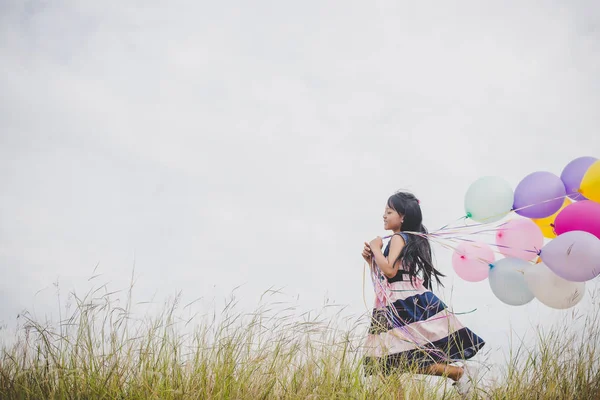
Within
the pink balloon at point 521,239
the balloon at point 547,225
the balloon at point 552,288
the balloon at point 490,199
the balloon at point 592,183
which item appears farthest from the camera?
the balloon at point 547,225

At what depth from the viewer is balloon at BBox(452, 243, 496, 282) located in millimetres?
3832

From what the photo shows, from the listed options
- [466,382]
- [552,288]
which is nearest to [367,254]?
[466,382]

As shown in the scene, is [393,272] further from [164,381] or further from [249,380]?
[164,381]

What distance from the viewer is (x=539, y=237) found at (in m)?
3.65

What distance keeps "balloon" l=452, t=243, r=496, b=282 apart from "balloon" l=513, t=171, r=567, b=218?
42 centimetres

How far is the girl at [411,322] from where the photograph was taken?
9.93ft

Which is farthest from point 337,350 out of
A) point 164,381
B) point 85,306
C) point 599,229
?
point 599,229

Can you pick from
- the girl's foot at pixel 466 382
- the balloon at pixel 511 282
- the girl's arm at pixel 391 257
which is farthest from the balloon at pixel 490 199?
the girl's foot at pixel 466 382

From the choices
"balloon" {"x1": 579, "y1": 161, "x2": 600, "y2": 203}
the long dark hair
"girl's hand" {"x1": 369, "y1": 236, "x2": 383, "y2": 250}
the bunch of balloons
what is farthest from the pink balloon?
"girl's hand" {"x1": 369, "y1": 236, "x2": 383, "y2": 250}

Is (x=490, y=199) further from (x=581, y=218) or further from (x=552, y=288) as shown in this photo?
(x=552, y=288)

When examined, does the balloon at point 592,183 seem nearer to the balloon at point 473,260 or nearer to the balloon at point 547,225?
the balloon at point 547,225

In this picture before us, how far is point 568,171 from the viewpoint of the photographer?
150 inches

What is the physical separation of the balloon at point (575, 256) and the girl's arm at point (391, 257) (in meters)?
1.02

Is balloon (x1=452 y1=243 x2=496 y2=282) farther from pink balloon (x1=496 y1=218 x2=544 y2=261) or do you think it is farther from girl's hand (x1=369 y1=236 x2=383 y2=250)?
girl's hand (x1=369 y1=236 x2=383 y2=250)
